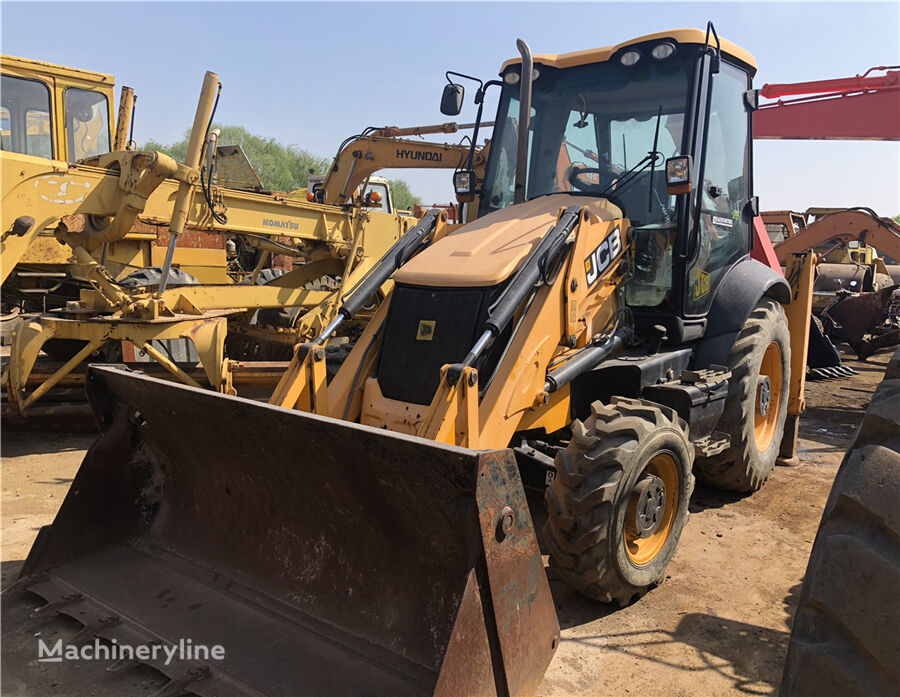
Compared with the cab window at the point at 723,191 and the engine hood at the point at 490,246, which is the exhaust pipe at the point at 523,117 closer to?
the engine hood at the point at 490,246

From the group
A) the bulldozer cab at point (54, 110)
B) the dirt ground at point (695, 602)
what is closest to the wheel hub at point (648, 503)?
the dirt ground at point (695, 602)

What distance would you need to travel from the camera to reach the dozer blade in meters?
2.49

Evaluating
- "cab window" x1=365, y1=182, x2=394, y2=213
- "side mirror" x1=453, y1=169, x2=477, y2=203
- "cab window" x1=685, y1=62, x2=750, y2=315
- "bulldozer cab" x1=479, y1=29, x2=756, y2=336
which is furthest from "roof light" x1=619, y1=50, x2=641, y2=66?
"cab window" x1=365, y1=182, x2=394, y2=213

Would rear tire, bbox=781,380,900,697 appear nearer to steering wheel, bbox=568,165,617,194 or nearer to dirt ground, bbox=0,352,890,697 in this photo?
dirt ground, bbox=0,352,890,697

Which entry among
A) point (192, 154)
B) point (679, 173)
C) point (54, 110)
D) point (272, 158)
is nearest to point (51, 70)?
point (54, 110)

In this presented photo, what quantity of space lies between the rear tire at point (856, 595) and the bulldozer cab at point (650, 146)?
8.95 ft

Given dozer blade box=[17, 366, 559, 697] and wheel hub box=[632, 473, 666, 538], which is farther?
wheel hub box=[632, 473, 666, 538]

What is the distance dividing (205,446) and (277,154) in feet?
151

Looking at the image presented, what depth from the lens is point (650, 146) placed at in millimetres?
4512

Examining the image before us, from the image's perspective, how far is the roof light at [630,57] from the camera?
14.7ft

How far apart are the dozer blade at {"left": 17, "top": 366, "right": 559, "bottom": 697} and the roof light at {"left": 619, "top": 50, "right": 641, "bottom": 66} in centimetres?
311

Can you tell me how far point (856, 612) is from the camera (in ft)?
5.65

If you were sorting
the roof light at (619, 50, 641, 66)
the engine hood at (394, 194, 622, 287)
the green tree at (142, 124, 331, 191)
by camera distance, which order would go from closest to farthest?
the engine hood at (394, 194, 622, 287) < the roof light at (619, 50, 641, 66) < the green tree at (142, 124, 331, 191)

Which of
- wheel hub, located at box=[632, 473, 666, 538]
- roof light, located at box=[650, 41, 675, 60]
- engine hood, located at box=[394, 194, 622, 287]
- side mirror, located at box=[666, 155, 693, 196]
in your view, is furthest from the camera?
roof light, located at box=[650, 41, 675, 60]
